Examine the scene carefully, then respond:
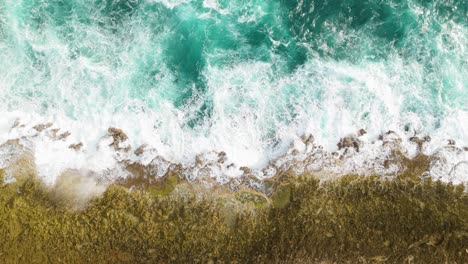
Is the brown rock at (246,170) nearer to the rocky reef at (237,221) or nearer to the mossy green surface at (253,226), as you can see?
the rocky reef at (237,221)

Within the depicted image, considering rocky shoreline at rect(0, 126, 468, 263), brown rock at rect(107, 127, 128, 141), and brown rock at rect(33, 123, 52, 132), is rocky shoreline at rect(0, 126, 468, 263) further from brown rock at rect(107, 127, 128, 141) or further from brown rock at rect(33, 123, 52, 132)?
brown rock at rect(33, 123, 52, 132)

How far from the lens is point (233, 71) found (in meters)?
18.1

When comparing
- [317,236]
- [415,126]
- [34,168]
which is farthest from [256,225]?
[34,168]

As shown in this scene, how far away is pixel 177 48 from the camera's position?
60.5 feet

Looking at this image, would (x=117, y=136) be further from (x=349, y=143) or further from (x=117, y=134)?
(x=349, y=143)

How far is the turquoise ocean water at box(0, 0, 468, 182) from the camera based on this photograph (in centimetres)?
1764

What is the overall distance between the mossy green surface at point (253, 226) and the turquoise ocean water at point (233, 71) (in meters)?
2.20

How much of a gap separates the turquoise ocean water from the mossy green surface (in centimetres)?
220

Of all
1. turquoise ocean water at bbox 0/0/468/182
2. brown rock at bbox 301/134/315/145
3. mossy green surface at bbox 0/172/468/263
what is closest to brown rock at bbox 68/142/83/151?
turquoise ocean water at bbox 0/0/468/182

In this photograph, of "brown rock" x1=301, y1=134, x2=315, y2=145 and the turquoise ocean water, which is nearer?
"brown rock" x1=301, y1=134, x2=315, y2=145

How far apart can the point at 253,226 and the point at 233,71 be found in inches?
311

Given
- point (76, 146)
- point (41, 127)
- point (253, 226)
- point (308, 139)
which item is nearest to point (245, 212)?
point (253, 226)

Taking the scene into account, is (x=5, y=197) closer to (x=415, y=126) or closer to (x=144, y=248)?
(x=144, y=248)

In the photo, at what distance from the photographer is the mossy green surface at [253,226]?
1627cm
